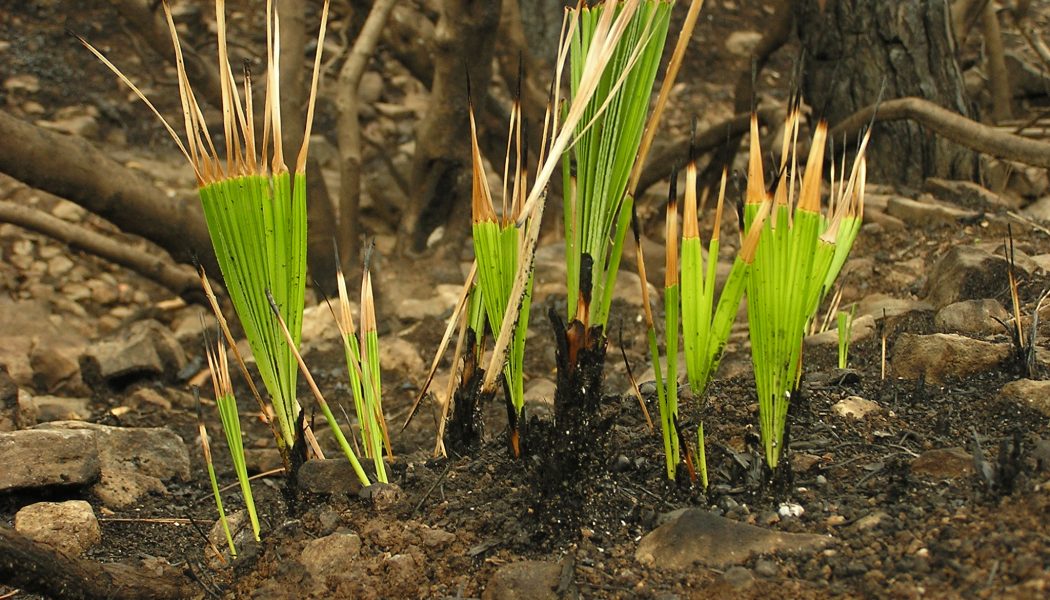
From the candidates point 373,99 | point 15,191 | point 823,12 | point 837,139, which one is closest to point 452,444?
point 837,139

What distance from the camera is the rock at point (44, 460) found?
2061 millimetres

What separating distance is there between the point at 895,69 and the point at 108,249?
10.5 feet

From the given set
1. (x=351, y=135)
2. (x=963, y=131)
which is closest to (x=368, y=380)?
(x=963, y=131)

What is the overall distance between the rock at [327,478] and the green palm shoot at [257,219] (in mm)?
112

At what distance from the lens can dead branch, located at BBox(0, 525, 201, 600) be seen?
1.41 meters

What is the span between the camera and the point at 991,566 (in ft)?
4.31

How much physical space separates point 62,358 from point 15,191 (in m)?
1.85

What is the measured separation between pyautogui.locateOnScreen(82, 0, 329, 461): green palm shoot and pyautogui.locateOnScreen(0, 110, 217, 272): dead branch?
4.65 ft

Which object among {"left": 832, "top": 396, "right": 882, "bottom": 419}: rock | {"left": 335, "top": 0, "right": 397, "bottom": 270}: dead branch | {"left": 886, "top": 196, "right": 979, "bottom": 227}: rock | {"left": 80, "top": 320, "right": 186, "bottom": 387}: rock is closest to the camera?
{"left": 832, "top": 396, "right": 882, "bottom": 419}: rock

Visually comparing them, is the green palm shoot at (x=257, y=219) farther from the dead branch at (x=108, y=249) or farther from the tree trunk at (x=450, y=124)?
the dead branch at (x=108, y=249)

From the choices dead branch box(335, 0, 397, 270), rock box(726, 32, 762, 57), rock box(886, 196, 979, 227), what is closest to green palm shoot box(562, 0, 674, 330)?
rock box(886, 196, 979, 227)

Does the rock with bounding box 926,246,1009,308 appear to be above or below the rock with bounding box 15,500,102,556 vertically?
above

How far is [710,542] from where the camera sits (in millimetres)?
1498

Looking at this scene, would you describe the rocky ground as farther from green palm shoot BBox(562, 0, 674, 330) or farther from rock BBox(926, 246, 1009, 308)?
green palm shoot BBox(562, 0, 674, 330)
